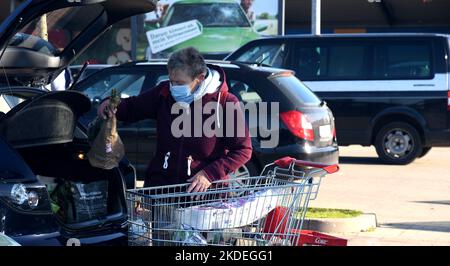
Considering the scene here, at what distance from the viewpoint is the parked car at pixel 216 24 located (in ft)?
66.0

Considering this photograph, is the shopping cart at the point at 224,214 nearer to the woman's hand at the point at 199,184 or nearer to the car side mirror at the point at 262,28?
the woman's hand at the point at 199,184

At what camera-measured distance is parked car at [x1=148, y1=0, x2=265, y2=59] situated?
20.1 metres

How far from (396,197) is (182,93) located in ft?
21.5

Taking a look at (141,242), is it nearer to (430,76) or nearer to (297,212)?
(297,212)

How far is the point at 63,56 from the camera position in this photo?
6277 mm

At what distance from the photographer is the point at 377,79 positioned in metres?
14.5

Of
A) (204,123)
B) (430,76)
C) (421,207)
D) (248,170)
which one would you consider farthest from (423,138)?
(204,123)

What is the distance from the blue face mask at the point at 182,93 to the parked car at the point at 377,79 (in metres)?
9.25

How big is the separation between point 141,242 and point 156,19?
16.4 m

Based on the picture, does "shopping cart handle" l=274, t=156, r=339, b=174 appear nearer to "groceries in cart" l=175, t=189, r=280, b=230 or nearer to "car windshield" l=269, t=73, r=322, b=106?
"groceries in cart" l=175, t=189, r=280, b=230

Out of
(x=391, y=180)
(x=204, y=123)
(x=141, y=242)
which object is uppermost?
(x=204, y=123)

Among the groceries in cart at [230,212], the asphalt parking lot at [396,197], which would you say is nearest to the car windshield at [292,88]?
the asphalt parking lot at [396,197]

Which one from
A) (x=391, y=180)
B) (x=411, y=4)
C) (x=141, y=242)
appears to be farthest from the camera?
(x=411, y=4)

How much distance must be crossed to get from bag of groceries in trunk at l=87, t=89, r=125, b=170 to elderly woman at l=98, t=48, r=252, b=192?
0.21 feet
